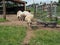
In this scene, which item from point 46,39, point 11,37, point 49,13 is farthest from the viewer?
point 49,13

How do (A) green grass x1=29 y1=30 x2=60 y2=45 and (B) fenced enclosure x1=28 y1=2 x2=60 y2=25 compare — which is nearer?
(A) green grass x1=29 y1=30 x2=60 y2=45

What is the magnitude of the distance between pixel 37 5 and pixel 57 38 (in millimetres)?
16754

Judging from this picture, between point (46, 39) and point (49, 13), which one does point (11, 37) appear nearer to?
point (46, 39)

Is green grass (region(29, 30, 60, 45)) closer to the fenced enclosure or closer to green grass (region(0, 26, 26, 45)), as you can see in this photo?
green grass (region(0, 26, 26, 45))

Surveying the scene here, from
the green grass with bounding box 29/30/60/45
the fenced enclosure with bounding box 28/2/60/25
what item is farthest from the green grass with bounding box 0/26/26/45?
the fenced enclosure with bounding box 28/2/60/25

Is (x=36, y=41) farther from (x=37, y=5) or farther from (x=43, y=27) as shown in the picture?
(x=37, y=5)

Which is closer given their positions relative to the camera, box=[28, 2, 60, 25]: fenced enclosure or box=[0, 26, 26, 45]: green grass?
box=[0, 26, 26, 45]: green grass

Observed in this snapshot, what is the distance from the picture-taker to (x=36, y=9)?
26.0 meters

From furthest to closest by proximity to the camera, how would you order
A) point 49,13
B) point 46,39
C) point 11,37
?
point 49,13, point 11,37, point 46,39

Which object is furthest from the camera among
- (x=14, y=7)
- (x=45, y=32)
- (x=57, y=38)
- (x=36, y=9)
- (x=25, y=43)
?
(x=14, y=7)

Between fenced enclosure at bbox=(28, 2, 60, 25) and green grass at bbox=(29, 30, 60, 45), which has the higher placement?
fenced enclosure at bbox=(28, 2, 60, 25)

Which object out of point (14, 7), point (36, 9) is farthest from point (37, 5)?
point (14, 7)

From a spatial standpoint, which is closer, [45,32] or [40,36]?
[40,36]

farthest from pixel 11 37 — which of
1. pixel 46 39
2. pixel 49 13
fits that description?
pixel 49 13
